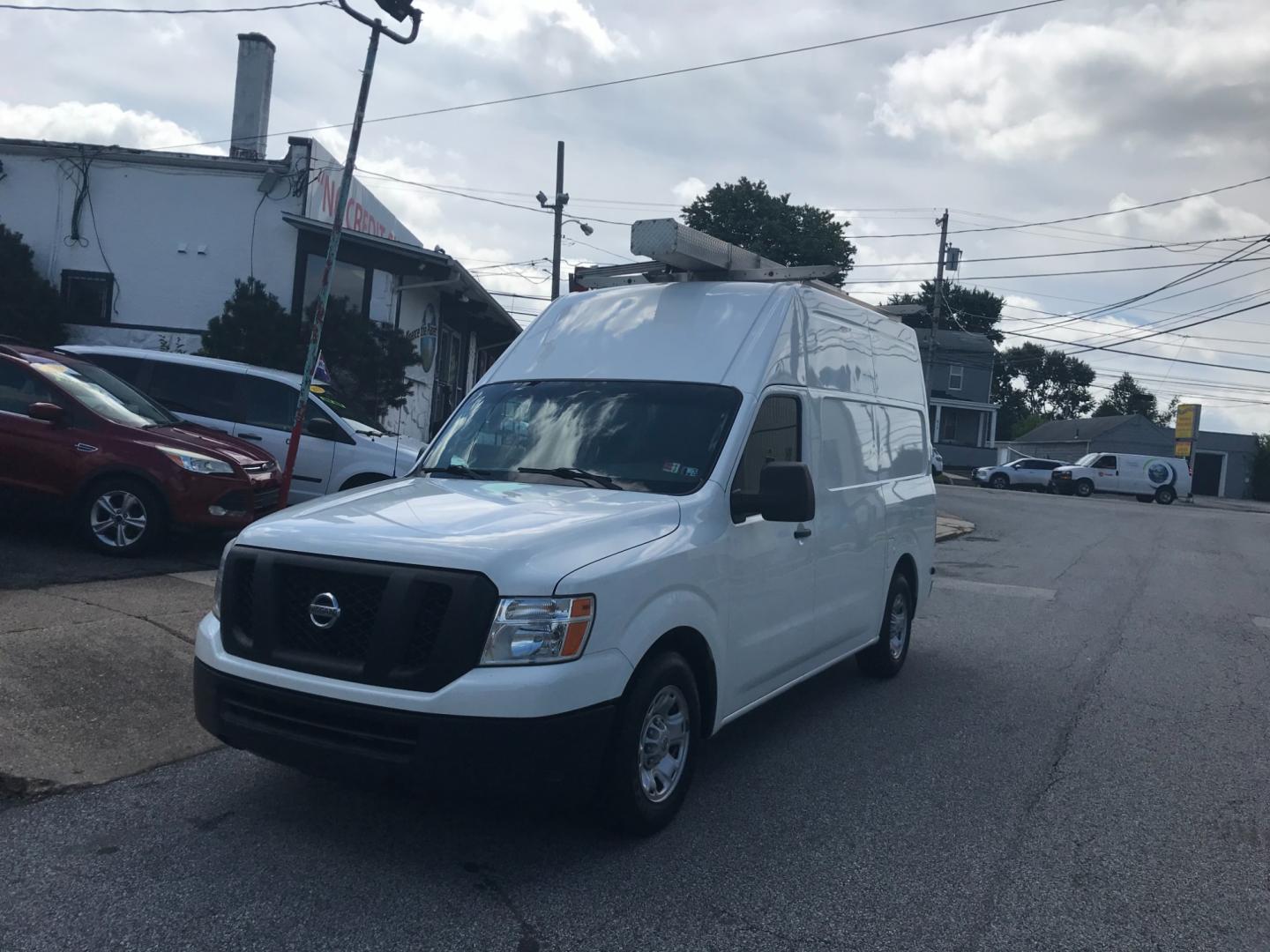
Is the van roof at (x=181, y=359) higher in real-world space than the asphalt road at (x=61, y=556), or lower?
higher

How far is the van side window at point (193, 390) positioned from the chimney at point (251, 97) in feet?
37.2

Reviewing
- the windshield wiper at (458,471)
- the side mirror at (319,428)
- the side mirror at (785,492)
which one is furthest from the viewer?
the side mirror at (319,428)

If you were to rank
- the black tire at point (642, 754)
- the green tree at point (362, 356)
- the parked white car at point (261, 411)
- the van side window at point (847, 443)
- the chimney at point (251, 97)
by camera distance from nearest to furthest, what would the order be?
1. the black tire at point (642, 754)
2. the van side window at point (847, 443)
3. the parked white car at point (261, 411)
4. the green tree at point (362, 356)
5. the chimney at point (251, 97)

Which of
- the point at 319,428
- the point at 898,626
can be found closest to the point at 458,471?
the point at 898,626

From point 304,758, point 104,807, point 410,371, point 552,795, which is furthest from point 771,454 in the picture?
point 410,371

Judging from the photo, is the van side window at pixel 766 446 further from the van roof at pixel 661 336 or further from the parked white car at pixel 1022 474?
the parked white car at pixel 1022 474

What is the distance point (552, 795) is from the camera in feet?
13.3

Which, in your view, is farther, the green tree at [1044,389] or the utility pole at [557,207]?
the green tree at [1044,389]

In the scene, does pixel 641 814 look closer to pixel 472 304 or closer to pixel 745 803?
pixel 745 803

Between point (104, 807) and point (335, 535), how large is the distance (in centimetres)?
160

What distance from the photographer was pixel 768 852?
14.9 feet

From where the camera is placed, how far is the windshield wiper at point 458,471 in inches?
214

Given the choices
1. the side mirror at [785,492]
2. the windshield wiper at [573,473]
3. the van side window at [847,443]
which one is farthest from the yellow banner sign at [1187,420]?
the windshield wiper at [573,473]

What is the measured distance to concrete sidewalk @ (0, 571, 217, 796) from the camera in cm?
506
